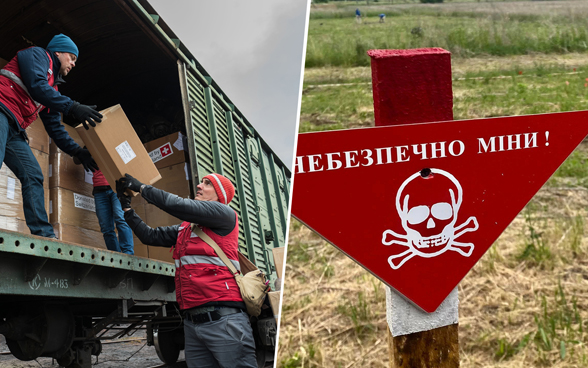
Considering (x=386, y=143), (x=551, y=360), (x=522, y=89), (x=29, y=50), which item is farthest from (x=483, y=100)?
(x=386, y=143)

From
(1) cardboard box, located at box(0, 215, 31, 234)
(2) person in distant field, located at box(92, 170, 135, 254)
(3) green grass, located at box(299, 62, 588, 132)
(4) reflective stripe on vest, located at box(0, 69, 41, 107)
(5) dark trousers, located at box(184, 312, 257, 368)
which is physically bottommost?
(5) dark trousers, located at box(184, 312, 257, 368)

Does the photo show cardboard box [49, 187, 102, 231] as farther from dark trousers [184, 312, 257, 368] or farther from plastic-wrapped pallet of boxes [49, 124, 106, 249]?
dark trousers [184, 312, 257, 368]

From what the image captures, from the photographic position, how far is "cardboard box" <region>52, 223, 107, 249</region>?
462 centimetres

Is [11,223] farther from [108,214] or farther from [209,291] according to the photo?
[209,291]

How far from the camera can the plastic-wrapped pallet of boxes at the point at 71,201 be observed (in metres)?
4.71

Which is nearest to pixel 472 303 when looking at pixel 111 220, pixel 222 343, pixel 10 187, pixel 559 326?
pixel 559 326

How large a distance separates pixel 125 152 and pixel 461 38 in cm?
991

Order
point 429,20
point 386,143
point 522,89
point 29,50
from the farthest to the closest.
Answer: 1. point 429,20
2. point 522,89
3. point 29,50
4. point 386,143

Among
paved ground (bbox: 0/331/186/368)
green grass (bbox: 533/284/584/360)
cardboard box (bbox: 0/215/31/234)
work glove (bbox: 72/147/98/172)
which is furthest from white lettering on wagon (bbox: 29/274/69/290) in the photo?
green grass (bbox: 533/284/584/360)

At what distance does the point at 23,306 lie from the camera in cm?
477

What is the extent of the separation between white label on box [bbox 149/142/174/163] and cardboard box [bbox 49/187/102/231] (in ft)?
4.21

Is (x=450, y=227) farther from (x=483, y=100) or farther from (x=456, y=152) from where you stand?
(x=483, y=100)

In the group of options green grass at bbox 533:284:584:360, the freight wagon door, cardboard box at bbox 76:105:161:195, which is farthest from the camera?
the freight wagon door

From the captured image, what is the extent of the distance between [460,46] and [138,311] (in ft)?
29.8
